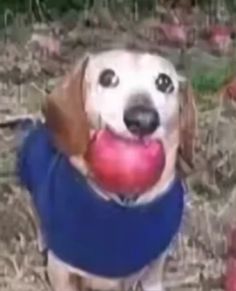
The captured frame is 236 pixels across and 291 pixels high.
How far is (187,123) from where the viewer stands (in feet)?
2.75

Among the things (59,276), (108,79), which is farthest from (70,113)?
(59,276)

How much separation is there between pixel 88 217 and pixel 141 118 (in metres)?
0.09

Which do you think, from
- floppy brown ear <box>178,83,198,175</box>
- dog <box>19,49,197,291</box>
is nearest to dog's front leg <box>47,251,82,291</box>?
dog <box>19,49,197,291</box>

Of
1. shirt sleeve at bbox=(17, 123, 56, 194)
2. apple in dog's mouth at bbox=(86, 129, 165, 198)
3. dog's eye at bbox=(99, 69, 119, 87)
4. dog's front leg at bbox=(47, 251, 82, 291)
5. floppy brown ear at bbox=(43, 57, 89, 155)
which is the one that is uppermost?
dog's eye at bbox=(99, 69, 119, 87)

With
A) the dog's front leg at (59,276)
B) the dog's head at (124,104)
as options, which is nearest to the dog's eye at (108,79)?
the dog's head at (124,104)

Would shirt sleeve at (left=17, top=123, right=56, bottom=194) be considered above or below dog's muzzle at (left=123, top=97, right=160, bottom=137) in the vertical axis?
below

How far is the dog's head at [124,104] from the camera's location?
81cm

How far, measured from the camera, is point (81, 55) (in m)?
0.88

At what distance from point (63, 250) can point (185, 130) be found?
0.12 meters

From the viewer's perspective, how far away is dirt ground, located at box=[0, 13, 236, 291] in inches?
35.3

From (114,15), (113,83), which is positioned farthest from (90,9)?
(113,83)

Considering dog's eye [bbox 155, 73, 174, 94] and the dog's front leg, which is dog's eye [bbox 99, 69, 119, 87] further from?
the dog's front leg

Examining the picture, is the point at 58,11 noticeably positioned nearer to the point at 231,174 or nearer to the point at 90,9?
the point at 90,9

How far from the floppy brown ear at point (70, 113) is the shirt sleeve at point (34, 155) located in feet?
0.05
